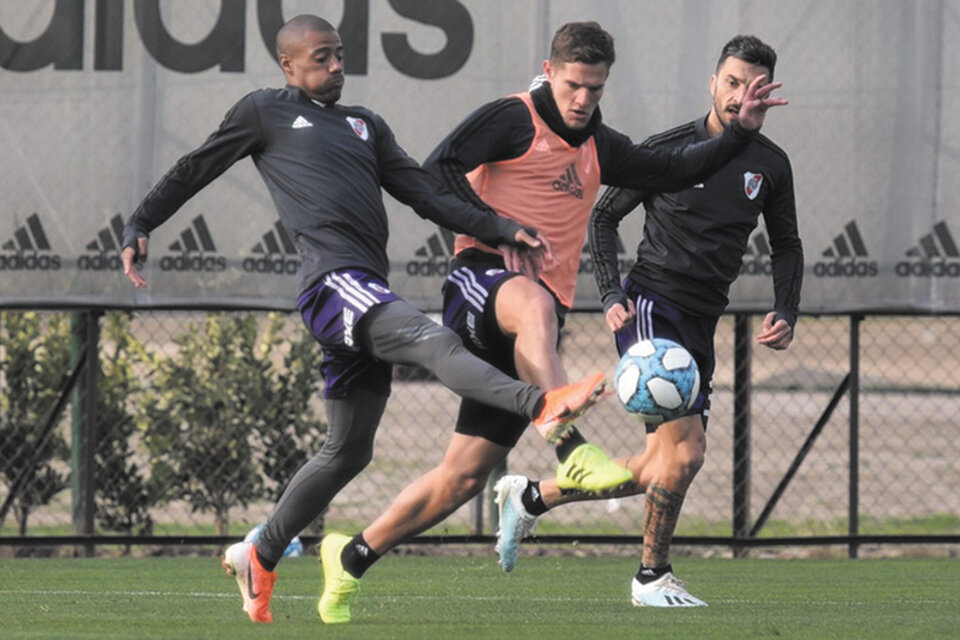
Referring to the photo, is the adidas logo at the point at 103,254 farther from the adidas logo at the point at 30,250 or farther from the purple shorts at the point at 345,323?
the purple shorts at the point at 345,323

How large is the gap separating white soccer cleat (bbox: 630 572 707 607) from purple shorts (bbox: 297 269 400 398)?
1546mm

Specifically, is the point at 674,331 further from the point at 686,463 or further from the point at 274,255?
the point at 274,255

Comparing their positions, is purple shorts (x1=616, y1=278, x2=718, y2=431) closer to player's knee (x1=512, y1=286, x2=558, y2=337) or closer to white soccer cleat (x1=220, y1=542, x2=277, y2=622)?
player's knee (x1=512, y1=286, x2=558, y2=337)

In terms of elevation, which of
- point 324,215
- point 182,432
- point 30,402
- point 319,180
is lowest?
point 182,432

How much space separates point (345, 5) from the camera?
10156 millimetres

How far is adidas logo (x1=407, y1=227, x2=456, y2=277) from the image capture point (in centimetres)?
1005

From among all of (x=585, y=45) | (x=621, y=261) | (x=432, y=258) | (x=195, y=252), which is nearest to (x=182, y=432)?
(x=195, y=252)

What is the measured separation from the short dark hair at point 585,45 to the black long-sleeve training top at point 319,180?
658mm

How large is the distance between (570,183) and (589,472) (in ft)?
5.28

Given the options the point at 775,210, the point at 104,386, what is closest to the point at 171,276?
the point at 104,386

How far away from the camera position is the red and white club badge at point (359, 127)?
6465 millimetres

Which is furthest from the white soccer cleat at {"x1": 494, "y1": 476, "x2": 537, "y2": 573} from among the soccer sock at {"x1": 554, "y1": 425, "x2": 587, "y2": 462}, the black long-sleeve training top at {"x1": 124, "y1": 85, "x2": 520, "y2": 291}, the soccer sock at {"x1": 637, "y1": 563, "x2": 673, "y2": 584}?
the soccer sock at {"x1": 554, "y1": 425, "x2": 587, "y2": 462}

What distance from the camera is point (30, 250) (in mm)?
9875

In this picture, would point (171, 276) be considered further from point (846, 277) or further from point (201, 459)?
point (846, 277)
